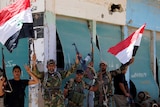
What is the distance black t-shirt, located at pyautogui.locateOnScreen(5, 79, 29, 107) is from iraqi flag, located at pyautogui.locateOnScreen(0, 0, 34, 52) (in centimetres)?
104

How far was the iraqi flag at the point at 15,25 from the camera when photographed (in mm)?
6168

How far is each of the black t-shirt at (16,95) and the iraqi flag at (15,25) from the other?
104cm

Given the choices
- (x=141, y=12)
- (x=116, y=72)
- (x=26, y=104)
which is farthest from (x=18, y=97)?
(x=141, y=12)

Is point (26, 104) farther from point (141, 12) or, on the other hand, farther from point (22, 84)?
point (141, 12)

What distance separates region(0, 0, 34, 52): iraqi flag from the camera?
243 inches

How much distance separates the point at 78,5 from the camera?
8227 mm

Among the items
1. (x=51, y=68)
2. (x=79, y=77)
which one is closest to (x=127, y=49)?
(x=79, y=77)

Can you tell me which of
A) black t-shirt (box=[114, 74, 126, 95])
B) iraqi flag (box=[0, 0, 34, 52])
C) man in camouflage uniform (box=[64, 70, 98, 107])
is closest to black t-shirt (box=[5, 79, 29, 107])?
man in camouflage uniform (box=[64, 70, 98, 107])

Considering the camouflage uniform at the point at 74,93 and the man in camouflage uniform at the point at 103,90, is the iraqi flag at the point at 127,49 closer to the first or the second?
the man in camouflage uniform at the point at 103,90

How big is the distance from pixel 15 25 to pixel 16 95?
145cm

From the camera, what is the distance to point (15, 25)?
6.25 m

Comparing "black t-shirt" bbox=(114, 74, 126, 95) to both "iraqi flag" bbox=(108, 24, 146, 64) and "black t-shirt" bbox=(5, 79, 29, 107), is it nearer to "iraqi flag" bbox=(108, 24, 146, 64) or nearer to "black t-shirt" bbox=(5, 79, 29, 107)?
"iraqi flag" bbox=(108, 24, 146, 64)

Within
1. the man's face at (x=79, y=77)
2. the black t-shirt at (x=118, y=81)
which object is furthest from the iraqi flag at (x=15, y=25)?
the black t-shirt at (x=118, y=81)

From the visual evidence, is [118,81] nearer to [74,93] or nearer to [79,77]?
[79,77]
